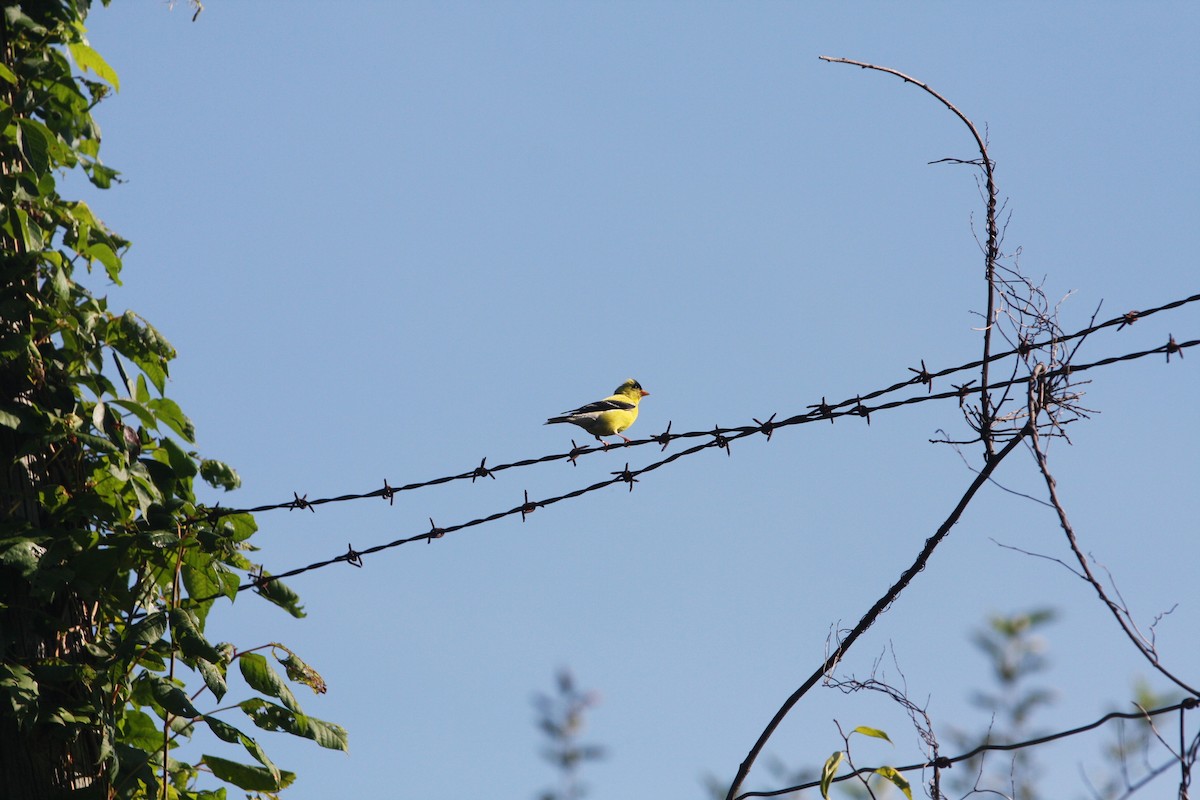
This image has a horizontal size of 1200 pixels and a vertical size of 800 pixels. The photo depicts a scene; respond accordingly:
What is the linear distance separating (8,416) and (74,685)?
1041 mm

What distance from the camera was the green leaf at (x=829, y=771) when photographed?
12.1ft

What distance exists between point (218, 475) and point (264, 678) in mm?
895

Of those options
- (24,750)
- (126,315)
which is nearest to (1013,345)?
(126,315)

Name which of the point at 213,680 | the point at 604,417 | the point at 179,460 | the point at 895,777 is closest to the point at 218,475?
the point at 179,460

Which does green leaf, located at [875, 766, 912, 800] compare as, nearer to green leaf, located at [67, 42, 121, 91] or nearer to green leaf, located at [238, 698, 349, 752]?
green leaf, located at [238, 698, 349, 752]

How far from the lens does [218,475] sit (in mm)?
4980

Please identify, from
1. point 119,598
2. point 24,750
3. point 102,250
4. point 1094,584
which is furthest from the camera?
point 102,250

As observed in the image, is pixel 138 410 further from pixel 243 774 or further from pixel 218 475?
pixel 243 774

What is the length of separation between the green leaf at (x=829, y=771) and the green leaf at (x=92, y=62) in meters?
4.32

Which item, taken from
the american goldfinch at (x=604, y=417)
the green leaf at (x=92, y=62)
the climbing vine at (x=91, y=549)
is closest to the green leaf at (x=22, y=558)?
the climbing vine at (x=91, y=549)

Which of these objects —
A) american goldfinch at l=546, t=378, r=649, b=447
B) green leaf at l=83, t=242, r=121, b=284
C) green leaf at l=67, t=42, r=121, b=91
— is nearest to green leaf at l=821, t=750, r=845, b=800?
green leaf at l=83, t=242, r=121, b=284

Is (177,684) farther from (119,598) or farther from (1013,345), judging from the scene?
(1013,345)

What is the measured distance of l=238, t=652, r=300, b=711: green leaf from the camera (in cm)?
457

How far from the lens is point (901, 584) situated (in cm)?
406
